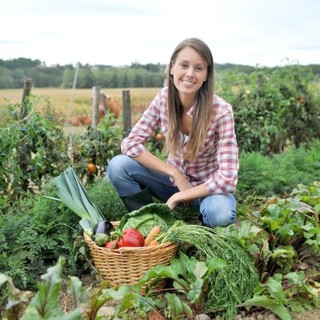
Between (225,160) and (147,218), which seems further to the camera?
(225,160)

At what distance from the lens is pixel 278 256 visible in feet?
9.91

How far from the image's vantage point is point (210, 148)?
11.6 feet

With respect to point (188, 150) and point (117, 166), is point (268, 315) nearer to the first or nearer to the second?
point (188, 150)

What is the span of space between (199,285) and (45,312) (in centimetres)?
92

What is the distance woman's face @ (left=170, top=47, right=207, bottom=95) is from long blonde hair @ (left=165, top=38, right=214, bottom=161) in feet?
0.12

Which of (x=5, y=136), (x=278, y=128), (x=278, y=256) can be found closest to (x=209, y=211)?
(x=278, y=256)

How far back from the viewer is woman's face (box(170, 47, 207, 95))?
324 cm

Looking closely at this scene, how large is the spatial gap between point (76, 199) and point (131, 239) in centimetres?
65

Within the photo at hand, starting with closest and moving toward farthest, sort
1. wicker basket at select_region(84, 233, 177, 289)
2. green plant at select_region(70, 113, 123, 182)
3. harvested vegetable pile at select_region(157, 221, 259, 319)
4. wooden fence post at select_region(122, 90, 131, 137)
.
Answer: harvested vegetable pile at select_region(157, 221, 259, 319), wicker basket at select_region(84, 233, 177, 289), green plant at select_region(70, 113, 123, 182), wooden fence post at select_region(122, 90, 131, 137)

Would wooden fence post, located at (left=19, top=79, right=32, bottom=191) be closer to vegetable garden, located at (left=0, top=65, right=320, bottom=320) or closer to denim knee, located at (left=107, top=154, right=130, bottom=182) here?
vegetable garden, located at (left=0, top=65, right=320, bottom=320)

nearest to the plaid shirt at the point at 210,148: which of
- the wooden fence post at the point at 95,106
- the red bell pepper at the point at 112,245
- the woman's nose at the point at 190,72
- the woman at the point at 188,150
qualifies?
the woman at the point at 188,150

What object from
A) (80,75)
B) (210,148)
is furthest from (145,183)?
(80,75)

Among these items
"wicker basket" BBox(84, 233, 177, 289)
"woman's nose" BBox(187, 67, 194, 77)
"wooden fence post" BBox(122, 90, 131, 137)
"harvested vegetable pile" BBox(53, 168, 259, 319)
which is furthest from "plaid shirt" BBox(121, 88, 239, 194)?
"wooden fence post" BBox(122, 90, 131, 137)

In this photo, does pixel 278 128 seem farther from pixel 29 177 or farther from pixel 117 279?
pixel 117 279
